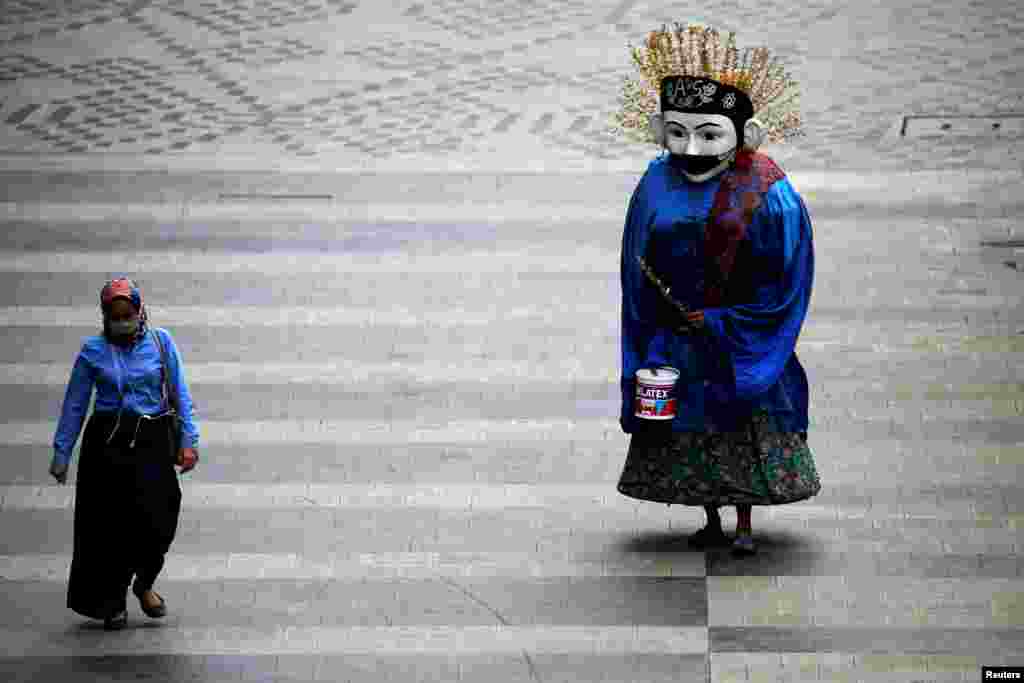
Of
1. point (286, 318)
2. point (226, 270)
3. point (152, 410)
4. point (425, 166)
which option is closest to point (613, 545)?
point (152, 410)

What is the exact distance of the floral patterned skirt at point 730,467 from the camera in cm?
977

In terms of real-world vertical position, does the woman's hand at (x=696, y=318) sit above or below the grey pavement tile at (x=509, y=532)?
above

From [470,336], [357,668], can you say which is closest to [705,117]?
[357,668]

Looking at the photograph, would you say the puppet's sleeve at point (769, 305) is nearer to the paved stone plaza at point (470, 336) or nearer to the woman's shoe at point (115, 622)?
the paved stone plaza at point (470, 336)

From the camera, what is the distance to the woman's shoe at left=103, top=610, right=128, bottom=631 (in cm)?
930

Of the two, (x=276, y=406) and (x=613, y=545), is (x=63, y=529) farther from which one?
(x=613, y=545)

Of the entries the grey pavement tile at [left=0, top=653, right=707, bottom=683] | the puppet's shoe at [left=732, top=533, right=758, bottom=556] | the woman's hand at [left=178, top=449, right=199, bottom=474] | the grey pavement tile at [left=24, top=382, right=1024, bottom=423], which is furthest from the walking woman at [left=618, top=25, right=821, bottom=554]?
the woman's hand at [left=178, top=449, right=199, bottom=474]

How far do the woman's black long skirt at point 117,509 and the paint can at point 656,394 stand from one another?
2.12 metres

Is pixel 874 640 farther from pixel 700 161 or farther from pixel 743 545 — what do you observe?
pixel 700 161

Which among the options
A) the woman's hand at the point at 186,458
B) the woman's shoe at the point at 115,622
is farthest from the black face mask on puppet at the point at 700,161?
the woman's shoe at the point at 115,622

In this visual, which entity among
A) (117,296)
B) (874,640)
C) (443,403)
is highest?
(117,296)

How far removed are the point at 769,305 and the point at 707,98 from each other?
98cm

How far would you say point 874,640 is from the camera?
29.7 feet

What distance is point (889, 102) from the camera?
59.2ft
